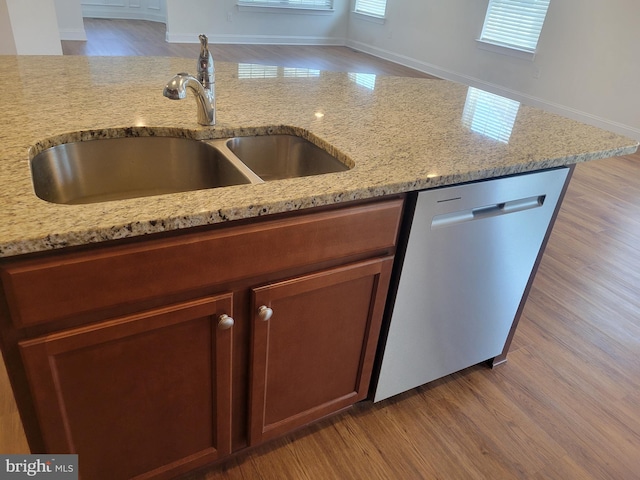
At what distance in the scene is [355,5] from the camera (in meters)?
8.62

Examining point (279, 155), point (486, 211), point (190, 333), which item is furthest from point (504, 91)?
point (190, 333)

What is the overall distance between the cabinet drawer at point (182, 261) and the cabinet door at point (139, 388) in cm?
7

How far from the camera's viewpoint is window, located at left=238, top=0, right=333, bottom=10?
310 inches

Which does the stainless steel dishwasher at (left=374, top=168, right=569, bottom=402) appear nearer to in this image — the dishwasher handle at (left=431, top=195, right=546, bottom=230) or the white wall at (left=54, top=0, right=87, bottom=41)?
the dishwasher handle at (left=431, top=195, right=546, bottom=230)

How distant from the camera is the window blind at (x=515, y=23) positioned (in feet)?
18.2

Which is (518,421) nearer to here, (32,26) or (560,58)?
(32,26)

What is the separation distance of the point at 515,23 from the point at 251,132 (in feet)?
18.6

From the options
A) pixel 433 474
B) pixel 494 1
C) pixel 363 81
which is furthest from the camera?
pixel 494 1

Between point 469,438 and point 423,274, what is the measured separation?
68 cm

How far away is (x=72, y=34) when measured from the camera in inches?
276

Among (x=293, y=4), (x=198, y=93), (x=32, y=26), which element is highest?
(x=198, y=93)

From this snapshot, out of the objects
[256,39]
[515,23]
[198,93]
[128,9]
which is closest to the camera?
[198,93]

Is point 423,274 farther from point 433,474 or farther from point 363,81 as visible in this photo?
point 363,81

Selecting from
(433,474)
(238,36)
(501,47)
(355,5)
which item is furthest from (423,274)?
(355,5)
